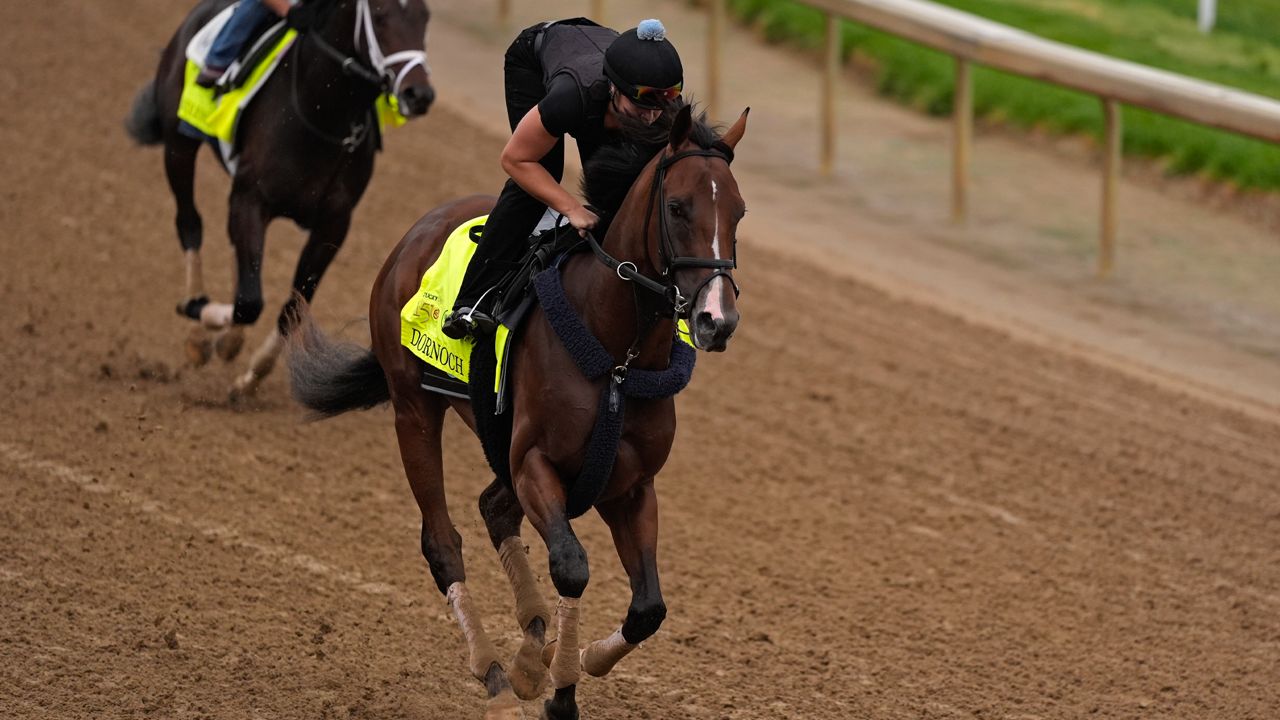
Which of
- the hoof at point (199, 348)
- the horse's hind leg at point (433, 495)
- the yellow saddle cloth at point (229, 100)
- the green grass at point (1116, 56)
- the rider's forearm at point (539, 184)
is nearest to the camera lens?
the rider's forearm at point (539, 184)

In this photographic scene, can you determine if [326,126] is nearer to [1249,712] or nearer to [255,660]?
[255,660]

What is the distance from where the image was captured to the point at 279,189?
748 centimetres

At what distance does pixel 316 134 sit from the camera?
293 inches

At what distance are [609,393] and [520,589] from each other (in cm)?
92

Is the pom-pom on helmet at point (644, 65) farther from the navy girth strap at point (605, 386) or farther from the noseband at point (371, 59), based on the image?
the noseband at point (371, 59)

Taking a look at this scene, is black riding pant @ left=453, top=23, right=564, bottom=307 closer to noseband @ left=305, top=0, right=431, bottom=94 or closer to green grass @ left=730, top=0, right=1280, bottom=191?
noseband @ left=305, top=0, right=431, bottom=94

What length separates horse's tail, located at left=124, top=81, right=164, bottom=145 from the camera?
344 inches

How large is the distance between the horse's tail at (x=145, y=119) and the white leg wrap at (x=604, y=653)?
16.4 feet

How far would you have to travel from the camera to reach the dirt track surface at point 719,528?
5312 millimetres

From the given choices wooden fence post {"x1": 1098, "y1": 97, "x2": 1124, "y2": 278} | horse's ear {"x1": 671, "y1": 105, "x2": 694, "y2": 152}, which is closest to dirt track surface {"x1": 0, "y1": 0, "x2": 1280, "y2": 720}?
wooden fence post {"x1": 1098, "y1": 97, "x2": 1124, "y2": 278}

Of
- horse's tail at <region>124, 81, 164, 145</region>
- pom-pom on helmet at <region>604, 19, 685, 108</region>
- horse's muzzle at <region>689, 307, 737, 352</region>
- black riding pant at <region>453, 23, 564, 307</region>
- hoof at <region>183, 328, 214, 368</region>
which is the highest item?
pom-pom on helmet at <region>604, 19, 685, 108</region>

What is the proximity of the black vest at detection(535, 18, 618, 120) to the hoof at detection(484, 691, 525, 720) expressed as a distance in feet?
5.63

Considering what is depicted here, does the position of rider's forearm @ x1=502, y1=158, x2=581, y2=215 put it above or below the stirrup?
above

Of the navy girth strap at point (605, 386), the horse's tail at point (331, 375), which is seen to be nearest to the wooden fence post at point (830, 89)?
the horse's tail at point (331, 375)
